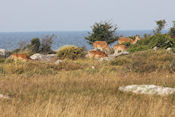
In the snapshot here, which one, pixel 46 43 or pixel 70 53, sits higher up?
pixel 70 53

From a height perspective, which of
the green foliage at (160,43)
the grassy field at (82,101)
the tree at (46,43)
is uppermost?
the grassy field at (82,101)

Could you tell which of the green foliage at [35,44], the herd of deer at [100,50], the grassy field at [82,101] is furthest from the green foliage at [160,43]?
the grassy field at [82,101]

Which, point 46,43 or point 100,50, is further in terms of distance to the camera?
point 46,43

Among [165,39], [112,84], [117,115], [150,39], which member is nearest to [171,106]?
[117,115]

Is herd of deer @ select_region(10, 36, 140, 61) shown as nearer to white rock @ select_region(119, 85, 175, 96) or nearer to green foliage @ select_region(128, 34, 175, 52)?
green foliage @ select_region(128, 34, 175, 52)

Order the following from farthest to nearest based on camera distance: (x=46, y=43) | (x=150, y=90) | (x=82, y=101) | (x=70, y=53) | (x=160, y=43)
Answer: (x=46, y=43) → (x=160, y=43) → (x=70, y=53) → (x=150, y=90) → (x=82, y=101)

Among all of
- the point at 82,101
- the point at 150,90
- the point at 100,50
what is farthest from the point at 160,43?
the point at 82,101

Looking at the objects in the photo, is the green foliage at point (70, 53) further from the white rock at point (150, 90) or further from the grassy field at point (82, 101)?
the white rock at point (150, 90)

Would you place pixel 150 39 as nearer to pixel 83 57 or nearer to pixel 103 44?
pixel 103 44

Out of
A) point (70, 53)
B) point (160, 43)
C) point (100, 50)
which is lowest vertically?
point (100, 50)

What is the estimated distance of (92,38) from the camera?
3425 cm

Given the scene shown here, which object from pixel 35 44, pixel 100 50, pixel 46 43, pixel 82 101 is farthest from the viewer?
pixel 46 43

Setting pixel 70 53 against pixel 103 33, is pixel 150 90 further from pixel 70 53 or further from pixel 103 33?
pixel 103 33

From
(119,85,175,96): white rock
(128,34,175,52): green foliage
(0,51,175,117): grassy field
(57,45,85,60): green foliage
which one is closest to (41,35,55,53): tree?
(57,45,85,60): green foliage
